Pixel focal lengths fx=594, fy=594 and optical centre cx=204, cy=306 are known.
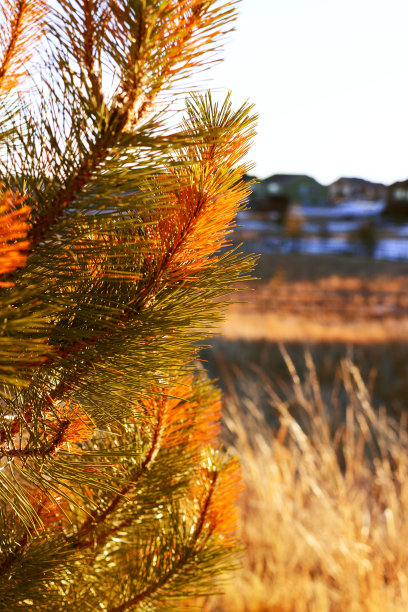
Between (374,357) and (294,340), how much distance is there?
1538mm

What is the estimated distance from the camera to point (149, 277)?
88 centimetres

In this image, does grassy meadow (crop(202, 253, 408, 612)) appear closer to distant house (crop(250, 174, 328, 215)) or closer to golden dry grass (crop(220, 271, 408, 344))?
golden dry grass (crop(220, 271, 408, 344))

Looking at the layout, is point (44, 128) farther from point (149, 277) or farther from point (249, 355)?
point (249, 355)

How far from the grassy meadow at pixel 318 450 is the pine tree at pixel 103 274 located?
7.9 inches

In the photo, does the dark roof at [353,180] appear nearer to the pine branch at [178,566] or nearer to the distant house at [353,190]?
the distant house at [353,190]

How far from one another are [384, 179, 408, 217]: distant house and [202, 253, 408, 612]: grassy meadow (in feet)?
83.0

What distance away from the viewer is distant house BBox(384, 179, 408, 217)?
141ft

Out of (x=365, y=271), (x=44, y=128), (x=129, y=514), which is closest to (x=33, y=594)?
(x=129, y=514)

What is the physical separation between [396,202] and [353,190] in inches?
391

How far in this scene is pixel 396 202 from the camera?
44.7 metres

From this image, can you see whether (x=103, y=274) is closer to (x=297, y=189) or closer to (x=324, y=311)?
(x=324, y=311)

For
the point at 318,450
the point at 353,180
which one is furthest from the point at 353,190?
the point at 318,450

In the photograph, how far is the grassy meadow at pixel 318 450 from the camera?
2.75 m

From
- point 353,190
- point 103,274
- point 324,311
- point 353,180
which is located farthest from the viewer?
point 353,190
